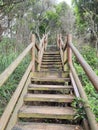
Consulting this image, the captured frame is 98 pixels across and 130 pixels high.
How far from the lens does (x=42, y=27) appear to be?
31875 mm

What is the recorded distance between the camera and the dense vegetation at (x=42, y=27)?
20.5 ft

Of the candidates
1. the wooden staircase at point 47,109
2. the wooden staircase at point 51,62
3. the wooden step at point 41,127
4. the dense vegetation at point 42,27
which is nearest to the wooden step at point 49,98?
the wooden staircase at point 47,109

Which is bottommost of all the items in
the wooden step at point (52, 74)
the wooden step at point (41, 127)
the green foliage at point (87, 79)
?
the green foliage at point (87, 79)

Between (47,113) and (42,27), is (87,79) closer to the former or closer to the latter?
(47,113)

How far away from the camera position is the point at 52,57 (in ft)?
34.0

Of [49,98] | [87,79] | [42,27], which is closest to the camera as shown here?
[49,98]

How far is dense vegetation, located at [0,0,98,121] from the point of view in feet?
20.5

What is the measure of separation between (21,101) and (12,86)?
53.4 inches

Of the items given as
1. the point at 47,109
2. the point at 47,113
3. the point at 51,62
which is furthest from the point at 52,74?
the point at 51,62

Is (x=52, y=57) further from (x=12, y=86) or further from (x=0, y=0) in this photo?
(x=12, y=86)

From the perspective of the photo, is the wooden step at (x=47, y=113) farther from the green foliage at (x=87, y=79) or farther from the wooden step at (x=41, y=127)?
the green foliage at (x=87, y=79)

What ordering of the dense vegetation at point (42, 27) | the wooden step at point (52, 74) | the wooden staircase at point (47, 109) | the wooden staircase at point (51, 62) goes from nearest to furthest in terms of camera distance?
1. the wooden staircase at point (47, 109)
2. the wooden step at point (52, 74)
3. the dense vegetation at point (42, 27)
4. the wooden staircase at point (51, 62)

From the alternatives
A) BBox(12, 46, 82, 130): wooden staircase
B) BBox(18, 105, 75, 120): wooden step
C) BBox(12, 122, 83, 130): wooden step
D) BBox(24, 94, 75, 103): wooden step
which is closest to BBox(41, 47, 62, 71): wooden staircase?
BBox(12, 46, 82, 130): wooden staircase

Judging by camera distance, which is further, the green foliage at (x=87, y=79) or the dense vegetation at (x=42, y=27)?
the dense vegetation at (x=42, y=27)
